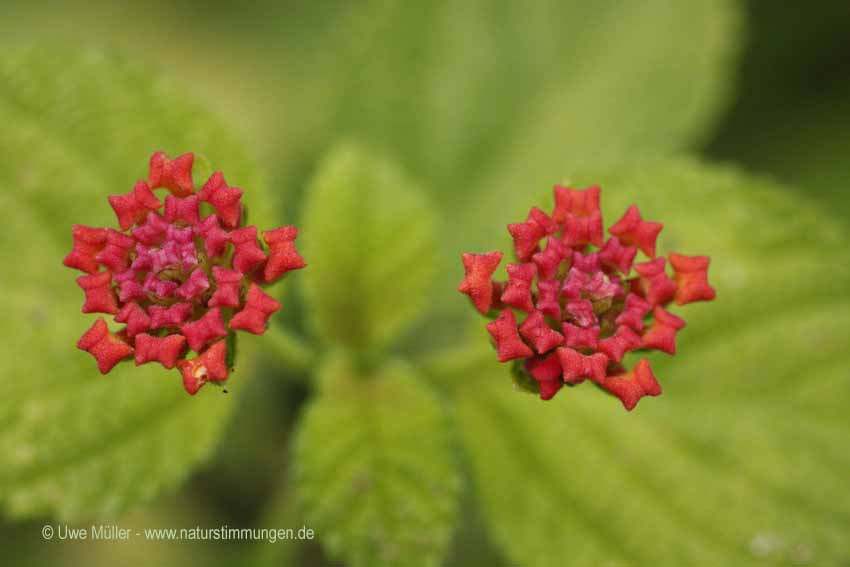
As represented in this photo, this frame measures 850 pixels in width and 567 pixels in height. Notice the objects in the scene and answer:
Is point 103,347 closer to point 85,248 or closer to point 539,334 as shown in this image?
point 85,248

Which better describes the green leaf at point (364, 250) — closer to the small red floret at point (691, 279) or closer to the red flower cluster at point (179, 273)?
the red flower cluster at point (179, 273)

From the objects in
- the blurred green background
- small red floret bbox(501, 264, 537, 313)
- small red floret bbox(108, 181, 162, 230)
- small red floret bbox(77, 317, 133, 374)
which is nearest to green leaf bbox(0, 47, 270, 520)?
the blurred green background

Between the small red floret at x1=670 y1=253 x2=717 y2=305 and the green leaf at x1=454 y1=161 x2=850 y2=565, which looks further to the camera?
the green leaf at x1=454 y1=161 x2=850 y2=565

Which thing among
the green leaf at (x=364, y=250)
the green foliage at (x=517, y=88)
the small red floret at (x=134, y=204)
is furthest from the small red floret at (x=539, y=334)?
the green foliage at (x=517, y=88)

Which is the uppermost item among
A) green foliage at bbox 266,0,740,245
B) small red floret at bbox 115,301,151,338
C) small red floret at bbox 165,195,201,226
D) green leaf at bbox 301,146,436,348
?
green foliage at bbox 266,0,740,245

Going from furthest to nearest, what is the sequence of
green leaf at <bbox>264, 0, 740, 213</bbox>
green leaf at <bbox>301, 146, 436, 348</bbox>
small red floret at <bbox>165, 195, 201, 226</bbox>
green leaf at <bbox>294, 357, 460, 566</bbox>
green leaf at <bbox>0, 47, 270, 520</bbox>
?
green leaf at <bbox>264, 0, 740, 213</bbox> → green leaf at <bbox>301, 146, 436, 348</bbox> → green leaf at <bbox>0, 47, 270, 520</bbox> → green leaf at <bbox>294, 357, 460, 566</bbox> → small red floret at <bbox>165, 195, 201, 226</bbox>

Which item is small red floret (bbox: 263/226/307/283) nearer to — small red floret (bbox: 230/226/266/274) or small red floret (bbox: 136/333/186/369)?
small red floret (bbox: 230/226/266/274)
